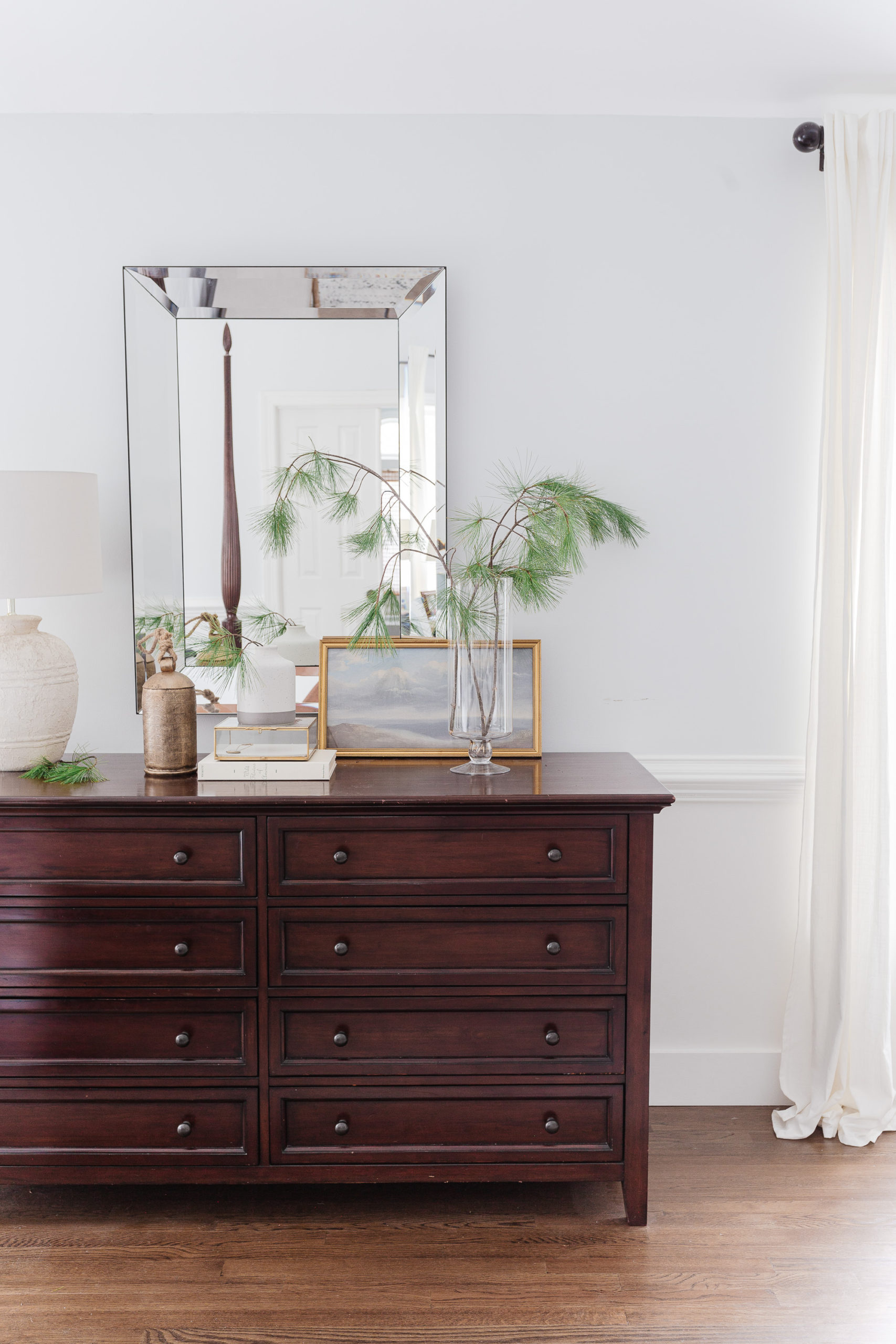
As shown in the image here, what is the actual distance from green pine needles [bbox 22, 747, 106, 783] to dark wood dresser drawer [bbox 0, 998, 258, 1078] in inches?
18.4

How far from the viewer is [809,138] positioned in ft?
7.64

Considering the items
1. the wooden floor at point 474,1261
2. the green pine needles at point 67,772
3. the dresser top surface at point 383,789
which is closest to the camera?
the wooden floor at point 474,1261

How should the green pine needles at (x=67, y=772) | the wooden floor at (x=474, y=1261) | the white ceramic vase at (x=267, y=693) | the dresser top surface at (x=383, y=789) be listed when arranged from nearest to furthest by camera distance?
the wooden floor at (x=474, y=1261) < the dresser top surface at (x=383, y=789) < the green pine needles at (x=67, y=772) < the white ceramic vase at (x=267, y=693)

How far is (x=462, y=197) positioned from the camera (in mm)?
2391

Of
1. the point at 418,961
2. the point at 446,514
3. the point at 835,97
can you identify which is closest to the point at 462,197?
the point at 446,514

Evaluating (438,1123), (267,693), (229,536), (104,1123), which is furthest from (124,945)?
(229,536)

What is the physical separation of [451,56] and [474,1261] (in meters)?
2.67

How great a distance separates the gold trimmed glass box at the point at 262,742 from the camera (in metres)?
2.13

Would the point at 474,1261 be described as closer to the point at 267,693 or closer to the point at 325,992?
the point at 325,992

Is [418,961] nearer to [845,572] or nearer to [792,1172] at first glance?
[792,1172]

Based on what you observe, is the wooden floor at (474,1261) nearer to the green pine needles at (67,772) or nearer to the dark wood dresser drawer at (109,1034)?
the dark wood dresser drawer at (109,1034)

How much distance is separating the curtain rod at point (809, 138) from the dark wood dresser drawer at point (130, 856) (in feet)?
6.95

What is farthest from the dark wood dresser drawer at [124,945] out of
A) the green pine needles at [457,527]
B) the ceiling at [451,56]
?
the ceiling at [451,56]

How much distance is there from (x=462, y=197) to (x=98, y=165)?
0.93 meters
